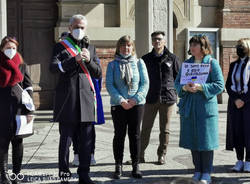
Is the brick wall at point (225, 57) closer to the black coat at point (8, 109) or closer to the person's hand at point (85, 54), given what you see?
the person's hand at point (85, 54)

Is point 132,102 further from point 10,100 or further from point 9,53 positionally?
point 9,53

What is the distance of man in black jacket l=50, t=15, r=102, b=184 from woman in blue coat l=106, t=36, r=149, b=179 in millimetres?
489

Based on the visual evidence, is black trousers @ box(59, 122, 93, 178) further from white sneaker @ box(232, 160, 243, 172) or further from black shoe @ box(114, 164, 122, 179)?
white sneaker @ box(232, 160, 243, 172)

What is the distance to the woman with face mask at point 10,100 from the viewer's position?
5.39 m

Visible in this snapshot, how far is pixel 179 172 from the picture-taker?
20.8ft

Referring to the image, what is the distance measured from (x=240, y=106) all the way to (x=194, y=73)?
3.59 ft

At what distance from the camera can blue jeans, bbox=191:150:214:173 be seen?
5801 mm

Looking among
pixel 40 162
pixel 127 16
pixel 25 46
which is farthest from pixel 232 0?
pixel 40 162

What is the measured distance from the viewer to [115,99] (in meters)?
5.99

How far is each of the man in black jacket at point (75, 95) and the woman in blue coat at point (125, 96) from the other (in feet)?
1.60

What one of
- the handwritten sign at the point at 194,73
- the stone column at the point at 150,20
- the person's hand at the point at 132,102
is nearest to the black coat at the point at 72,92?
the person's hand at the point at 132,102

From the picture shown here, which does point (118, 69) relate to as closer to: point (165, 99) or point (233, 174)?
point (165, 99)

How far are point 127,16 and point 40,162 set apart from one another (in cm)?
805

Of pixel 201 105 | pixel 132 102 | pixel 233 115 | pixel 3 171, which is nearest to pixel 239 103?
pixel 233 115
